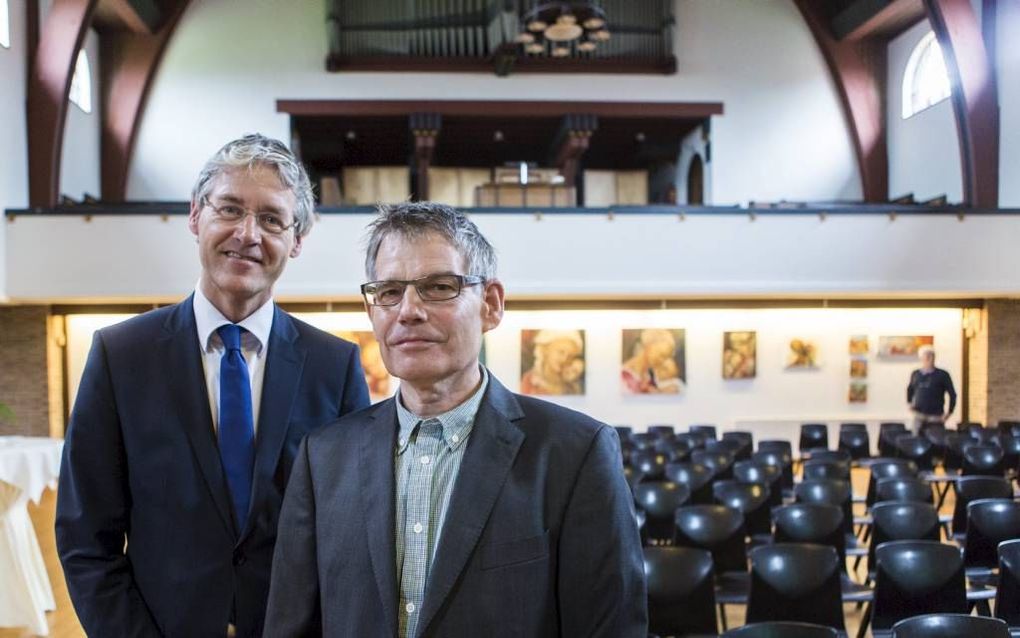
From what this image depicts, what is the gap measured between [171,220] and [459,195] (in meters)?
8.53

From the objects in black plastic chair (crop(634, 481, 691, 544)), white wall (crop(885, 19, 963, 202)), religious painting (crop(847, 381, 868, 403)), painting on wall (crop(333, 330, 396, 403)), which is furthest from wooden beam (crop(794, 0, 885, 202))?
black plastic chair (crop(634, 481, 691, 544))

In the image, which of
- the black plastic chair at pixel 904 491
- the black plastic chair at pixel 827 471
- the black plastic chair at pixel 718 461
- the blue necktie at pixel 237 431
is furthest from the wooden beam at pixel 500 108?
the blue necktie at pixel 237 431

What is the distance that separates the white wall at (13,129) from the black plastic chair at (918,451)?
11.6 meters

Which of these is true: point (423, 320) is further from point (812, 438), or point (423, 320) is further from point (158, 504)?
point (812, 438)

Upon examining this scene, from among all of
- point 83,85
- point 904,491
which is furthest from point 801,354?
point 83,85

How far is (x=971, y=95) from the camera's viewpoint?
13.9 meters

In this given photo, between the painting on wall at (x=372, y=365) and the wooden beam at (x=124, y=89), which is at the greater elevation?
the wooden beam at (x=124, y=89)

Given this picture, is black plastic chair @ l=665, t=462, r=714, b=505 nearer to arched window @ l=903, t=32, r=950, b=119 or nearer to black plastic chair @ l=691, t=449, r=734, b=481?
black plastic chair @ l=691, t=449, r=734, b=481

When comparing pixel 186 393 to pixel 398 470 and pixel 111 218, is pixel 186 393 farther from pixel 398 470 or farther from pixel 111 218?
pixel 111 218

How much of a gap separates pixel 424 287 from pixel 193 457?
2.44 ft

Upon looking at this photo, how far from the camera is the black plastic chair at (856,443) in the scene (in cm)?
1188

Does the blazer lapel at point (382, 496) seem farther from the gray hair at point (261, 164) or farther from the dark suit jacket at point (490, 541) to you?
the gray hair at point (261, 164)

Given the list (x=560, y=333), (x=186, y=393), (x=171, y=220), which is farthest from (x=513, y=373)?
(x=186, y=393)

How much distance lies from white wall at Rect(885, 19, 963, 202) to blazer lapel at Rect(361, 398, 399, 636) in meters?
15.0
